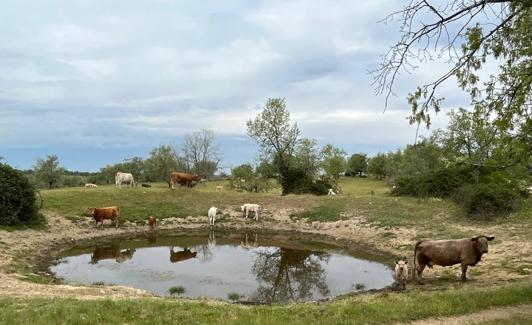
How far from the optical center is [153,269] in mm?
21062

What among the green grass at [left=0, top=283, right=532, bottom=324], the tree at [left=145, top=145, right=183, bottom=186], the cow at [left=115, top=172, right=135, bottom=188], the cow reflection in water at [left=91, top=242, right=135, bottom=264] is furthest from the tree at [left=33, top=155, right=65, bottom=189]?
the green grass at [left=0, top=283, right=532, bottom=324]

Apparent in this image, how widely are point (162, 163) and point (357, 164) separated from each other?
65.0 m

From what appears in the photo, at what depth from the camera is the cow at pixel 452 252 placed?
52.4ft

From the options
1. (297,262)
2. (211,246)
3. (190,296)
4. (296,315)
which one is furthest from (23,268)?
(296,315)

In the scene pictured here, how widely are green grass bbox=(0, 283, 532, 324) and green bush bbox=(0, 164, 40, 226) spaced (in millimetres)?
16982

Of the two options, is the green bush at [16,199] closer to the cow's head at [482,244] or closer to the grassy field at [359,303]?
the grassy field at [359,303]

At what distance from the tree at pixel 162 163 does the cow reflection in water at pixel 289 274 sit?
48.9m

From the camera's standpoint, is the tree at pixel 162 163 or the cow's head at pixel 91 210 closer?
the cow's head at pixel 91 210

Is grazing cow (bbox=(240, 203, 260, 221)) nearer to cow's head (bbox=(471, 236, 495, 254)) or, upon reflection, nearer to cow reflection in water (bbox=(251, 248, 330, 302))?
cow reflection in water (bbox=(251, 248, 330, 302))

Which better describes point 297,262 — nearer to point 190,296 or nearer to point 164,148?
point 190,296

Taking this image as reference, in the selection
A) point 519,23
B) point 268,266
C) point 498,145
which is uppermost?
point 519,23

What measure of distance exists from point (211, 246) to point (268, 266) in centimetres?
621

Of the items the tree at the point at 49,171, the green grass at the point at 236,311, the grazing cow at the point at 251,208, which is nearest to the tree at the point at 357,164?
the tree at the point at 49,171

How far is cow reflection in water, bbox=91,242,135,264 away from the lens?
926 inches
